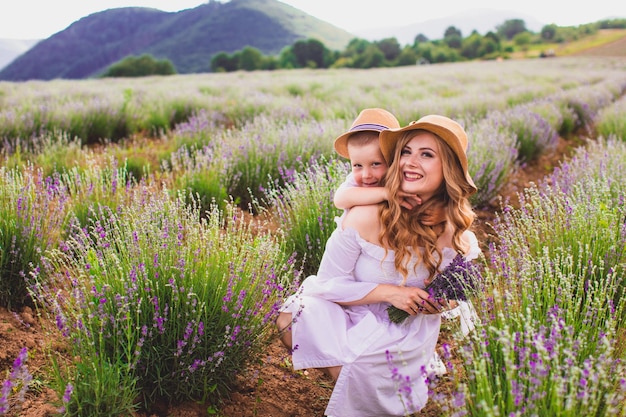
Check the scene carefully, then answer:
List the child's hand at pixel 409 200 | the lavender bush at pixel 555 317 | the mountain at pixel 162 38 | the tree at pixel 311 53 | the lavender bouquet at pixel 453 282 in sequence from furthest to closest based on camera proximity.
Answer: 1. the mountain at pixel 162 38
2. the tree at pixel 311 53
3. the child's hand at pixel 409 200
4. the lavender bouquet at pixel 453 282
5. the lavender bush at pixel 555 317

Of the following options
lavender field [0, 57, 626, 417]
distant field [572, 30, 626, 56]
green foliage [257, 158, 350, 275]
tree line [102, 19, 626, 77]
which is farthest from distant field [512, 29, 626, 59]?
green foliage [257, 158, 350, 275]

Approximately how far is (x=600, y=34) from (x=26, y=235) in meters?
75.5

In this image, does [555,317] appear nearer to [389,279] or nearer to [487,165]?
[389,279]

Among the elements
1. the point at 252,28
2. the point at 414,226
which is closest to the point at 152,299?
the point at 414,226

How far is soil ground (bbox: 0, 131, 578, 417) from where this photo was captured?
219cm

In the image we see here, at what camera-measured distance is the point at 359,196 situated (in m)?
2.32

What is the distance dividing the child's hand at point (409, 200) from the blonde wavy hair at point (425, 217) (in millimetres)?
23

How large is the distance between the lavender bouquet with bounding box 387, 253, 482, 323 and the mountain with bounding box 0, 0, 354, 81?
7045cm

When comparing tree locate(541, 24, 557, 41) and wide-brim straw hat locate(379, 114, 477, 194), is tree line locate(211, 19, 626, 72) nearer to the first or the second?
tree locate(541, 24, 557, 41)

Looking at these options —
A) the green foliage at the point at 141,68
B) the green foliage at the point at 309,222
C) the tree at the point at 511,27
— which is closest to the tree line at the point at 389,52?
the green foliage at the point at 141,68

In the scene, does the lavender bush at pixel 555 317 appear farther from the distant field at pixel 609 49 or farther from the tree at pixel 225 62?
the tree at pixel 225 62

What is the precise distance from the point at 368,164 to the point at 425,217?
1.30 feet

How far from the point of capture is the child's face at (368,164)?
2461mm

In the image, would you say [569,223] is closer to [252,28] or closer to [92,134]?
[92,134]
